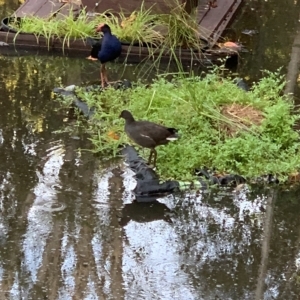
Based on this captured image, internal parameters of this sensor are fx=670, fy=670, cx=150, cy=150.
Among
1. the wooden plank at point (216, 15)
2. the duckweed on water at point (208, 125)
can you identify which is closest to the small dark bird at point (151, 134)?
the duckweed on water at point (208, 125)

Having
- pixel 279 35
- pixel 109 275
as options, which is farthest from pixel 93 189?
pixel 279 35

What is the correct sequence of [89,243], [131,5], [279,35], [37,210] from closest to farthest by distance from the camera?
[89,243], [37,210], [131,5], [279,35]

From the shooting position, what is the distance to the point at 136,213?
18.3 ft

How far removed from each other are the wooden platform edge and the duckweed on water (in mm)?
1558

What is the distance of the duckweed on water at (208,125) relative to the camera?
6.25 metres

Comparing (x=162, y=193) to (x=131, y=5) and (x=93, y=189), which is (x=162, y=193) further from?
(x=131, y=5)

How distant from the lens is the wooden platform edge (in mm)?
9383

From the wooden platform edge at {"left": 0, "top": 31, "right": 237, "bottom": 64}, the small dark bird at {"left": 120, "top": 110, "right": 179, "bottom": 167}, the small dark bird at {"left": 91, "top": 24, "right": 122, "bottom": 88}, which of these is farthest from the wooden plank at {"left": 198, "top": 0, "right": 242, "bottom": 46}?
the small dark bird at {"left": 120, "top": 110, "right": 179, "bottom": 167}

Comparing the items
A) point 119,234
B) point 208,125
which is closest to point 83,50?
point 208,125

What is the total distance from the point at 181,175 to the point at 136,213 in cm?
71

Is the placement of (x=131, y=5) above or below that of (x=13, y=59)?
above

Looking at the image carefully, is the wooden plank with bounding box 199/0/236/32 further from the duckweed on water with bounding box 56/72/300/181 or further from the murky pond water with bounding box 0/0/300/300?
the murky pond water with bounding box 0/0/300/300

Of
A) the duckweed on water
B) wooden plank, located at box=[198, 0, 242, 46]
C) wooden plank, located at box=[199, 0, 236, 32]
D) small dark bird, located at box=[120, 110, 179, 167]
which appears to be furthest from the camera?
wooden plank, located at box=[199, 0, 236, 32]

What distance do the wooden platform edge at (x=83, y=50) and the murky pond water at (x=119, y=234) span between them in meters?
2.77
